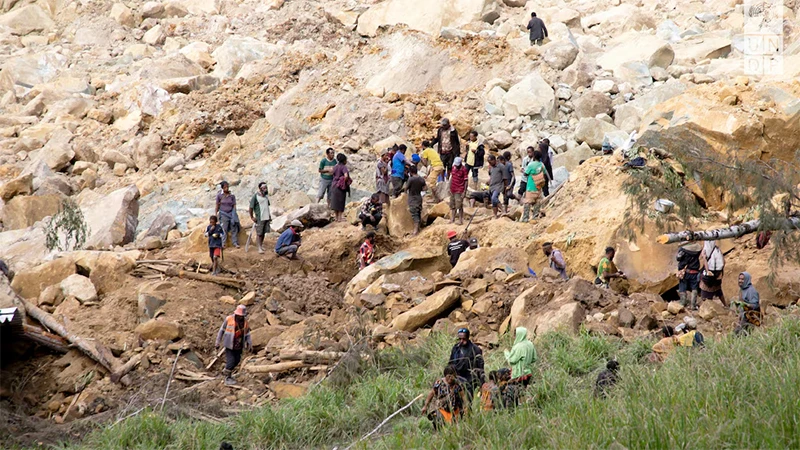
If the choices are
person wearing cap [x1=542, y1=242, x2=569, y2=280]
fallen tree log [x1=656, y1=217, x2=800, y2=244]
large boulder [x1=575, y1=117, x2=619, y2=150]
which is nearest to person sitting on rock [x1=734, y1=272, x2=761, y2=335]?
fallen tree log [x1=656, y1=217, x2=800, y2=244]

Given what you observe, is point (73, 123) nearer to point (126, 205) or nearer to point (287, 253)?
point (126, 205)

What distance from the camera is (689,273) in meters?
12.5

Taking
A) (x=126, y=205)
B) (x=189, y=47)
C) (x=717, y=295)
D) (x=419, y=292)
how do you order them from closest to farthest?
(x=717, y=295)
(x=419, y=292)
(x=126, y=205)
(x=189, y=47)

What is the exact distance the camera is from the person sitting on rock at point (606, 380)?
28.1 feet

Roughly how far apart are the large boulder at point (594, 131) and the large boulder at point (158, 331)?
1006 cm

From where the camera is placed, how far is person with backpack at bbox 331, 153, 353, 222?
661 inches

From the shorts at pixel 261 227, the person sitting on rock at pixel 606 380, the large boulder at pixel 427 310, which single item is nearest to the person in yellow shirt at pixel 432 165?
the shorts at pixel 261 227

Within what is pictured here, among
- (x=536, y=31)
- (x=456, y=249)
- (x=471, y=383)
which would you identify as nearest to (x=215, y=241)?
(x=456, y=249)

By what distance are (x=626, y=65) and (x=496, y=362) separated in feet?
43.1

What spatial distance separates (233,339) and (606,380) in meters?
5.03

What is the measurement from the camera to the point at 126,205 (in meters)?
18.2

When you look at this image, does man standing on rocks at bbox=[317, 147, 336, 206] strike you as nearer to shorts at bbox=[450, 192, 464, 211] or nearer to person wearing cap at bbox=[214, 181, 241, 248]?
person wearing cap at bbox=[214, 181, 241, 248]

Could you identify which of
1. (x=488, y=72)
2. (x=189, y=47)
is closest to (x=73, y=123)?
(x=189, y=47)

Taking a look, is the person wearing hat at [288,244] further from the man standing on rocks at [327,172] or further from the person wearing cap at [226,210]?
the man standing on rocks at [327,172]
